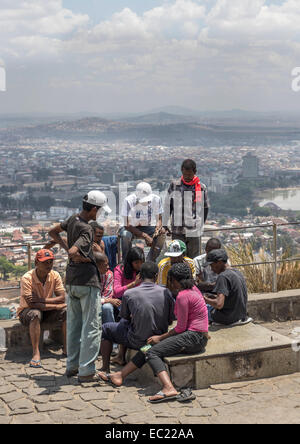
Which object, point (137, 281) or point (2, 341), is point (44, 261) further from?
point (2, 341)

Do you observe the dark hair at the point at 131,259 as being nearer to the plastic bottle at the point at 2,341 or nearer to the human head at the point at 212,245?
the human head at the point at 212,245

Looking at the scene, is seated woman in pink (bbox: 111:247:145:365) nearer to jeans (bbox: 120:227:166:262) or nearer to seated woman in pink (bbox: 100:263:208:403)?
seated woman in pink (bbox: 100:263:208:403)

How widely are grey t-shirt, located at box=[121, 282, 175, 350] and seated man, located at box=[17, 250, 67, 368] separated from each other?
1.10 meters

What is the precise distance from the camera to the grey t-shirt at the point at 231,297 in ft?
23.2

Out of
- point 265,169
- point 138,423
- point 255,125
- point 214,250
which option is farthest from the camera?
point 255,125

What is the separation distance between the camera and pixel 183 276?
21.5ft

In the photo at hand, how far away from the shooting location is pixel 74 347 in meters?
6.81

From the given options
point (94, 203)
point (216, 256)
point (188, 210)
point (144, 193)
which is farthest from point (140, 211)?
point (94, 203)

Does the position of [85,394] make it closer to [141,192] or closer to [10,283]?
[10,283]

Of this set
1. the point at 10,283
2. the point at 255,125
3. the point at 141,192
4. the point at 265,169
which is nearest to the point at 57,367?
the point at 10,283

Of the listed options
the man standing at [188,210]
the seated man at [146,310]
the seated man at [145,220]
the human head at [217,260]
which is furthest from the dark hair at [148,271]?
the man standing at [188,210]

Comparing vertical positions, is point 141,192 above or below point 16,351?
above

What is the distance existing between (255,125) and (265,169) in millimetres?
31490

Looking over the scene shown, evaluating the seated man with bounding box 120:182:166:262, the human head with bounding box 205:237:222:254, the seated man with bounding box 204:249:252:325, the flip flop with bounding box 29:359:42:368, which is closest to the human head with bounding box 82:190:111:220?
the seated man with bounding box 204:249:252:325
